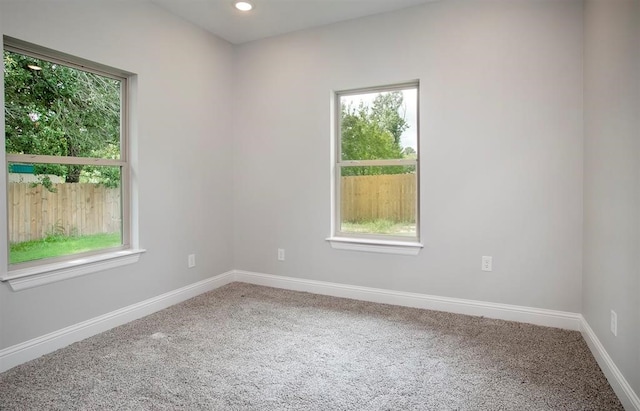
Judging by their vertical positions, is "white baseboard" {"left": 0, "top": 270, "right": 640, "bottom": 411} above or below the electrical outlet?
below

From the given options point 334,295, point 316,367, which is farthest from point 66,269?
point 334,295

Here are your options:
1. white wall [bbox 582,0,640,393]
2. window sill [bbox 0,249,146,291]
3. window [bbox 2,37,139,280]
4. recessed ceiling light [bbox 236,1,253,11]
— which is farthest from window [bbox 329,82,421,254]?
window [bbox 2,37,139,280]

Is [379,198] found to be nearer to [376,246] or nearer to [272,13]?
[376,246]

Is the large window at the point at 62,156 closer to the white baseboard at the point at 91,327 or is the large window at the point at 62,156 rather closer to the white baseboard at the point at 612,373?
the white baseboard at the point at 91,327

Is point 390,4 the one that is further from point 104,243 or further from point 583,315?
point 104,243

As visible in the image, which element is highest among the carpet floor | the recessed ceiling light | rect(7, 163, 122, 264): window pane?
the recessed ceiling light

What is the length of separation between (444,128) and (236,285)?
8.44 feet

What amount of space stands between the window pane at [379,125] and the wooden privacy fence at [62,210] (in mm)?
2107

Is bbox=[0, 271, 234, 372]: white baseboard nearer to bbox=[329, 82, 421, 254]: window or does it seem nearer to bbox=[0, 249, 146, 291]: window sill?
bbox=[0, 249, 146, 291]: window sill

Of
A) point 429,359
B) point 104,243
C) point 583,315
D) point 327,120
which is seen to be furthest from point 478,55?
point 104,243

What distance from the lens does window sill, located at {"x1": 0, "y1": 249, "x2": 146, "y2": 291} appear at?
2227 mm

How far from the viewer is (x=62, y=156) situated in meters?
2.57

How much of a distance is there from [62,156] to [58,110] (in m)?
0.32

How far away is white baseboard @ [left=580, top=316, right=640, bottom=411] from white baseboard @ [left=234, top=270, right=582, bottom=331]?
233 millimetres
